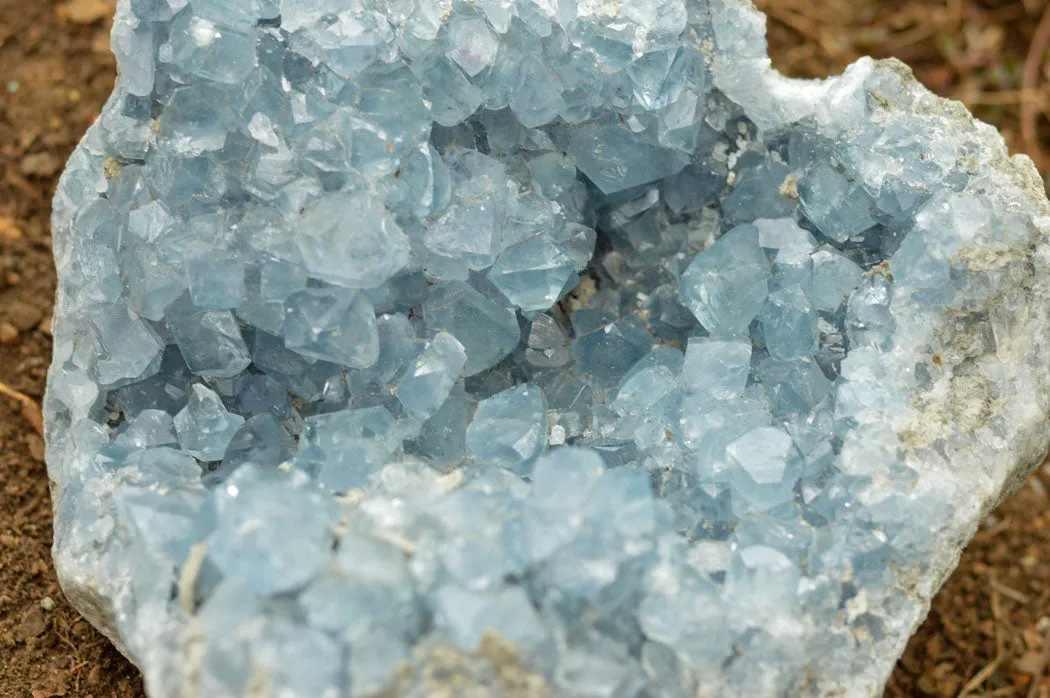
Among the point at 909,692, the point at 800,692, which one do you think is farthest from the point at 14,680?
the point at 909,692

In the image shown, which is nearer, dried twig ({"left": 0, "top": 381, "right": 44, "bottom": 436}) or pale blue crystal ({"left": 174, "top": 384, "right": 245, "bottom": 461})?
pale blue crystal ({"left": 174, "top": 384, "right": 245, "bottom": 461})

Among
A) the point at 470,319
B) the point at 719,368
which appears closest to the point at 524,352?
the point at 470,319

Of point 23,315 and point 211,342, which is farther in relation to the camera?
point 23,315

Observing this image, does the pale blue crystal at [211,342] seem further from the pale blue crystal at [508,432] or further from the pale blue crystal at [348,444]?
the pale blue crystal at [508,432]

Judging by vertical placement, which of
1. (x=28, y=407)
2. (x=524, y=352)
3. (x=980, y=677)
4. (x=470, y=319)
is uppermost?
(x=470, y=319)

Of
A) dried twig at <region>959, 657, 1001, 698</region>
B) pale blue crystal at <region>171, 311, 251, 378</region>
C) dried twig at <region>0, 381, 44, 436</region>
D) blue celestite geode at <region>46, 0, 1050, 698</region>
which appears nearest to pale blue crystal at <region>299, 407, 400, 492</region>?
blue celestite geode at <region>46, 0, 1050, 698</region>

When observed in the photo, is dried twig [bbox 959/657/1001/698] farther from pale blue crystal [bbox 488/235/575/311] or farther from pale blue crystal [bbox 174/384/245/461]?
pale blue crystal [bbox 174/384/245/461]

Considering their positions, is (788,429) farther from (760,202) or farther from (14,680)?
(14,680)

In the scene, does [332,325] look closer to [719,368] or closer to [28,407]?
[719,368]
